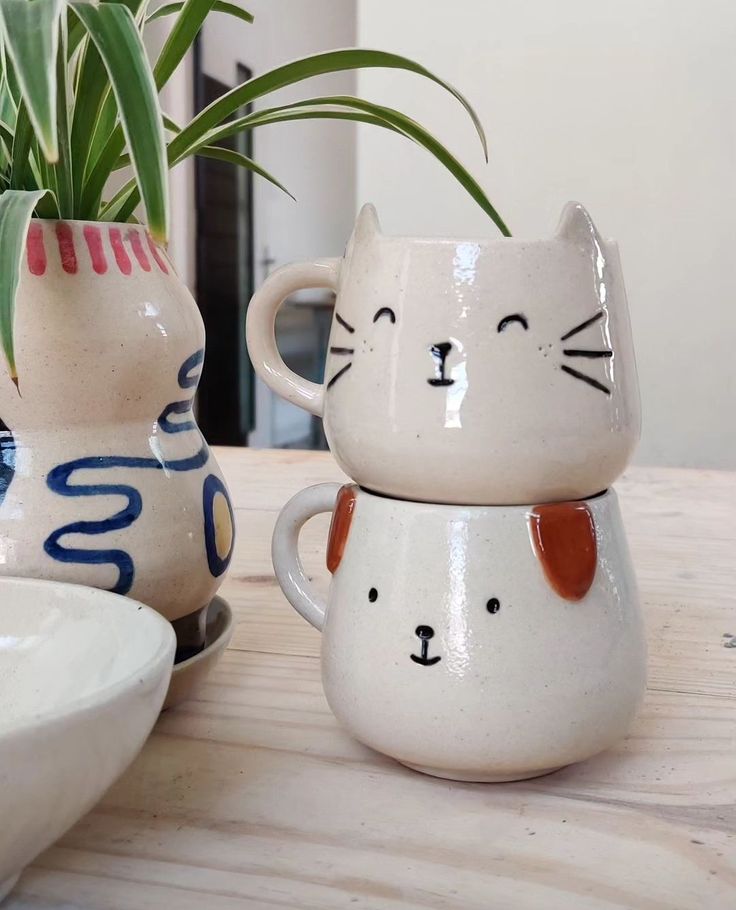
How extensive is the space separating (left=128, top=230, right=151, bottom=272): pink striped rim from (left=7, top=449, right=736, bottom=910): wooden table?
0.62ft

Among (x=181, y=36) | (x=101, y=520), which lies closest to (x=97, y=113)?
(x=181, y=36)

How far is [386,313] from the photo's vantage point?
0.35 m

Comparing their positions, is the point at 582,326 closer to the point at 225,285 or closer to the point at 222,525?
the point at 222,525

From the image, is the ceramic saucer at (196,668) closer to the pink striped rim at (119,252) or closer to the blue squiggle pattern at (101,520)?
the blue squiggle pattern at (101,520)

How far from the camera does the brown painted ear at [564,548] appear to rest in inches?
13.3

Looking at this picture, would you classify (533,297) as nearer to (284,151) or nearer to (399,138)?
(399,138)

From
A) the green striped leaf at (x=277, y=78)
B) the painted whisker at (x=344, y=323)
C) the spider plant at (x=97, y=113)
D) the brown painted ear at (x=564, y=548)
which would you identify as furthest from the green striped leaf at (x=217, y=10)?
the brown painted ear at (x=564, y=548)

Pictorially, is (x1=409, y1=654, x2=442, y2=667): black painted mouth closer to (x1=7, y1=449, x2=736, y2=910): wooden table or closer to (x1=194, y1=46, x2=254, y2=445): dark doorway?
(x1=7, y1=449, x2=736, y2=910): wooden table

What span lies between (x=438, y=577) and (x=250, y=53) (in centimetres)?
287

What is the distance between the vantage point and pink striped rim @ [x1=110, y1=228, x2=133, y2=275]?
38 centimetres

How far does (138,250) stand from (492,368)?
6.4 inches

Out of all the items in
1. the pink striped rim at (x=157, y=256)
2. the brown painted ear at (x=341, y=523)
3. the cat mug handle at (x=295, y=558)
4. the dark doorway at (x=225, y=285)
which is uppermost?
the pink striped rim at (x=157, y=256)

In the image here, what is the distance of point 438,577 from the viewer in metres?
0.34

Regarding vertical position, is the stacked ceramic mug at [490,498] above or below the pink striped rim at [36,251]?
below
